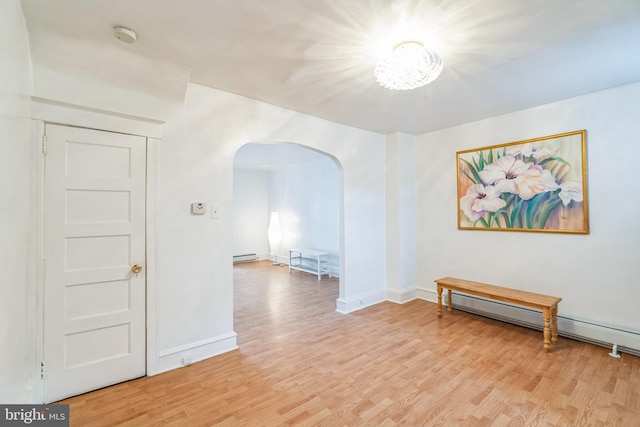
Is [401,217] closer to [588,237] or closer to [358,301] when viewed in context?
[358,301]

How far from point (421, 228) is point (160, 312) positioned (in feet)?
11.8

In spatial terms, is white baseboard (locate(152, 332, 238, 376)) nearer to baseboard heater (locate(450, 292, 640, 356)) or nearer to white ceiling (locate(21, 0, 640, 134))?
white ceiling (locate(21, 0, 640, 134))

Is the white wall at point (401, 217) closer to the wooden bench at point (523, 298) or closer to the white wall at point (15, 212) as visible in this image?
the wooden bench at point (523, 298)

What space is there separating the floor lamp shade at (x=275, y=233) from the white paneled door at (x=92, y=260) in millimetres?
5237

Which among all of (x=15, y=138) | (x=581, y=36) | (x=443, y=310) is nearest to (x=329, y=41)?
(x=581, y=36)

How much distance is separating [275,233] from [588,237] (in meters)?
6.14

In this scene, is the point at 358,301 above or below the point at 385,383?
above

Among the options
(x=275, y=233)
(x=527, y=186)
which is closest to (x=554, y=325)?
(x=527, y=186)

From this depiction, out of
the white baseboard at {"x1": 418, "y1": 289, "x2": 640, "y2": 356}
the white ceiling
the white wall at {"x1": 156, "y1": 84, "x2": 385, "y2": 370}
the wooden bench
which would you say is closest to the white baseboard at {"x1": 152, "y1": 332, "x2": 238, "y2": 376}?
the white wall at {"x1": 156, "y1": 84, "x2": 385, "y2": 370}

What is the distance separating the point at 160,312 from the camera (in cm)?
238

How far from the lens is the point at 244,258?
761 centimetres

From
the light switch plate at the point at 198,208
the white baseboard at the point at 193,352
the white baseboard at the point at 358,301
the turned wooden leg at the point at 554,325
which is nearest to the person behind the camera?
the white baseboard at the point at 193,352

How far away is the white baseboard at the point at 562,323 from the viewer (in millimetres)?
2637

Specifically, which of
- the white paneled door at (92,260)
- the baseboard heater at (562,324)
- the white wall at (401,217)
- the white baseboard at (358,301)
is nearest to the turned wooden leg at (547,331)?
the baseboard heater at (562,324)
